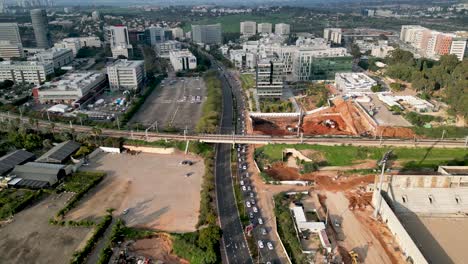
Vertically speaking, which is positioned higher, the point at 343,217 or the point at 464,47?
the point at 464,47

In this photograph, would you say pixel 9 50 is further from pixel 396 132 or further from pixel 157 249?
pixel 396 132

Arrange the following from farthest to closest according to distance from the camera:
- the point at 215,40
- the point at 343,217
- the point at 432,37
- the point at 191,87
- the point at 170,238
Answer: the point at 215,40 < the point at 432,37 < the point at 191,87 < the point at 343,217 < the point at 170,238

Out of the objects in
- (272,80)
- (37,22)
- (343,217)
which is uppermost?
(37,22)

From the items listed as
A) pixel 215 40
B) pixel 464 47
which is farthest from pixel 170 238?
pixel 215 40

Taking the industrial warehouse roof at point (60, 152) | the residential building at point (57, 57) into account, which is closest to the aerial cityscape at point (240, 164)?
the industrial warehouse roof at point (60, 152)

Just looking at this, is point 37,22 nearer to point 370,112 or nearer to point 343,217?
point 370,112

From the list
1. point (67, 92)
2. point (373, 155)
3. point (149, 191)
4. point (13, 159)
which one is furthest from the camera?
point (67, 92)

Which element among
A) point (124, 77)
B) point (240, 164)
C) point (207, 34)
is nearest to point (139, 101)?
point (124, 77)
